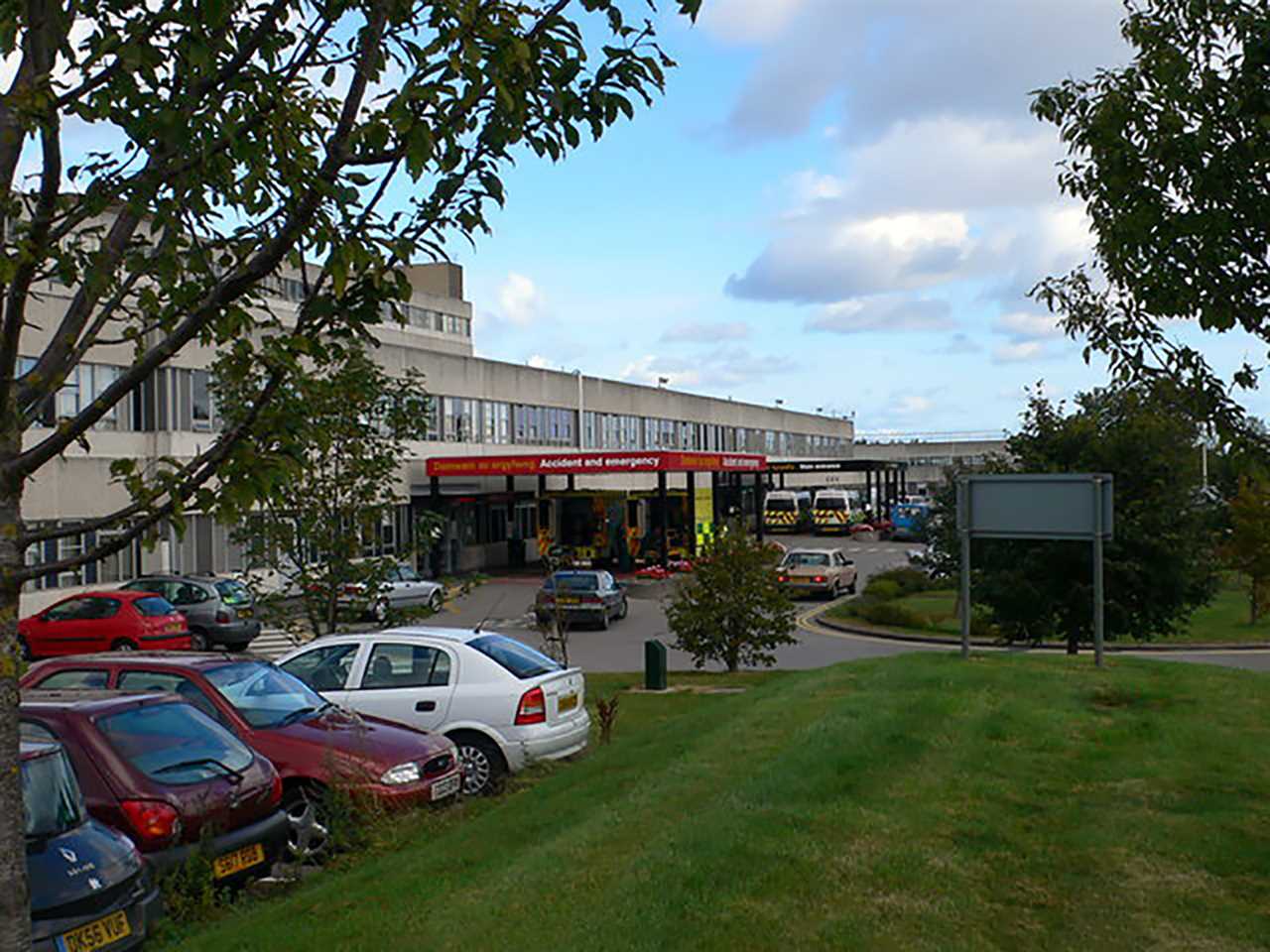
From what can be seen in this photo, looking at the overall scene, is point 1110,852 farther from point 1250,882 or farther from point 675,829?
point 675,829

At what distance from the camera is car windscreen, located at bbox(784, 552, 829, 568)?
4172cm

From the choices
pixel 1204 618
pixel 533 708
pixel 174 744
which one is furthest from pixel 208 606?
pixel 1204 618

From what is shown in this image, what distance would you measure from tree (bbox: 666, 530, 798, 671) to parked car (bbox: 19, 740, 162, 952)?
51.5 feet

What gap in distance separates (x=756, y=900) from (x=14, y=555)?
3.85 metres

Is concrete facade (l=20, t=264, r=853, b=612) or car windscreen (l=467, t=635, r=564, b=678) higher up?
A: concrete facade (l=20, t=264, r=853, b=612)

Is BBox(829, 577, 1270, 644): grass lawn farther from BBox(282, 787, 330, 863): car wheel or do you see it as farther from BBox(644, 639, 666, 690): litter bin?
BBox(282, 787, 330, 863): car wheel

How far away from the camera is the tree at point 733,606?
73.2ft

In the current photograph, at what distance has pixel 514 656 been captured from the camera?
507 inches

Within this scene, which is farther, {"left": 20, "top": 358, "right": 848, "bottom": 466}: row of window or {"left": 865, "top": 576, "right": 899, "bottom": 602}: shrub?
{"left": 865, "top": 576, "right": 899, "bottom": 602}: shrub

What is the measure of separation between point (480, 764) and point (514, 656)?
1159 mm

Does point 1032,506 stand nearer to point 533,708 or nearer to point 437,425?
point 533,708

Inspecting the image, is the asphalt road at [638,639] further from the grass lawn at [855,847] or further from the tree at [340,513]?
the grass lawn at [855,847]

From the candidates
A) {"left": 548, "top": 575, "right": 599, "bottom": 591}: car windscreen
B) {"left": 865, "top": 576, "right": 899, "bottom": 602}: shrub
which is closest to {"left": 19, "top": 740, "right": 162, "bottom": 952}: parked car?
{"left": 548, "top": 575, "right": 599, "bottom": 591}: car windscreen

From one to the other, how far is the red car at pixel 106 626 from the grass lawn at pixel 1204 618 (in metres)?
17.4
